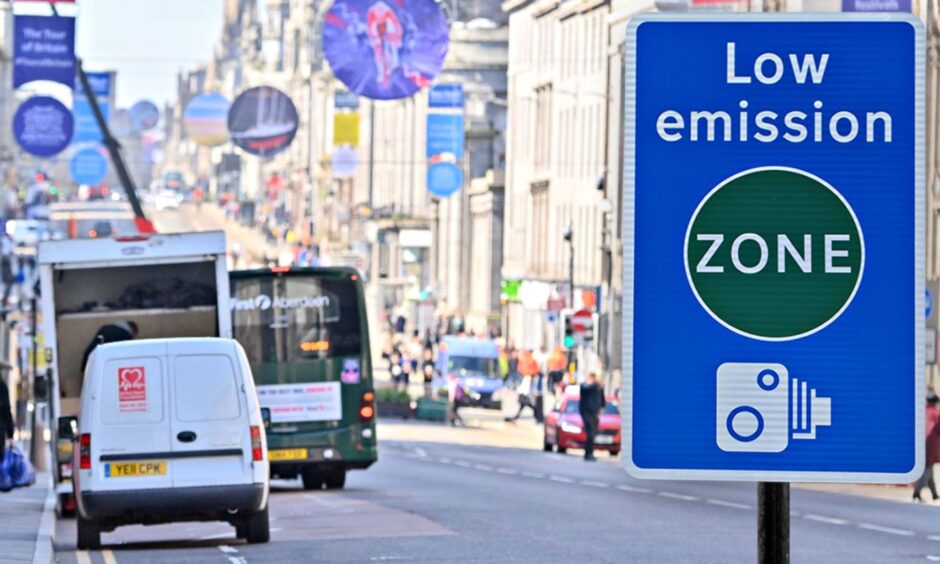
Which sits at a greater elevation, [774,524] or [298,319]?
[774,524]

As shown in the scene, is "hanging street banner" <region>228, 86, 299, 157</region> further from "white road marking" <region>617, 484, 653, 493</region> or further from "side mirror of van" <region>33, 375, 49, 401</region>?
"side mirror of van" <region>33, 375, 49, 401</region>

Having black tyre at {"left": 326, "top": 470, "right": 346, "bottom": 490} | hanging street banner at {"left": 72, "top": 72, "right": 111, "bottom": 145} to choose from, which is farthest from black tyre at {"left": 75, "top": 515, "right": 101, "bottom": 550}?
hanging street banner at {"left": 72, "top": 72, "right": 111, "bottom": 145}

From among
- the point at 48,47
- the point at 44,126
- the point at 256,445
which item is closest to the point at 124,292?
the point at 256,445

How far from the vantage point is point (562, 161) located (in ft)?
276

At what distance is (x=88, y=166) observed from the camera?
74.1 meters

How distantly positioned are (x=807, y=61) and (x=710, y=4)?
47733 mm

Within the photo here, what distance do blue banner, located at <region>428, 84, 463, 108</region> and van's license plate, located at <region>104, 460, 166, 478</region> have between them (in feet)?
136

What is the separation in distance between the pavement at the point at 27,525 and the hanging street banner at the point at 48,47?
14.3 meters

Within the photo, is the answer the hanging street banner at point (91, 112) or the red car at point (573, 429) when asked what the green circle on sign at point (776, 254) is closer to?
the red car at point (573, 429)

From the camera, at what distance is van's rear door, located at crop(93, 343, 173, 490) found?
779 inches

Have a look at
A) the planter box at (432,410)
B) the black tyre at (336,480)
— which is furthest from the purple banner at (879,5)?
the planter box at (432,410)

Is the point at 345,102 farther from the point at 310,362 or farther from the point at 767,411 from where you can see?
the point at 767,411

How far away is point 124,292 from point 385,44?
361 inches

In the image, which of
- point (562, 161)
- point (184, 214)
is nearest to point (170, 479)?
point (562, 161)
